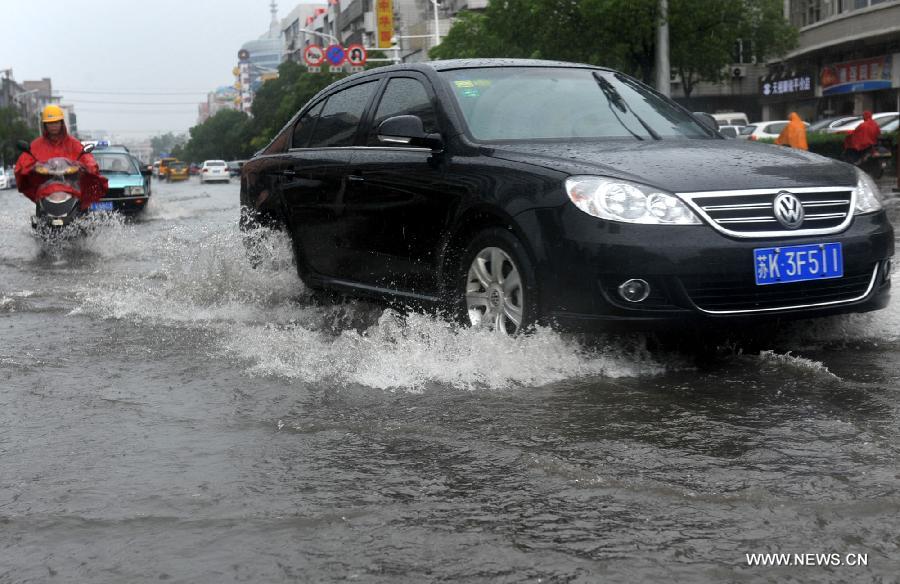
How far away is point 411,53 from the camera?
100 meters

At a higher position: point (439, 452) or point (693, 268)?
point (693, 268)

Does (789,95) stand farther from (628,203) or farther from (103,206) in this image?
(628,203)

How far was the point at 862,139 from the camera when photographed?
26734 mm

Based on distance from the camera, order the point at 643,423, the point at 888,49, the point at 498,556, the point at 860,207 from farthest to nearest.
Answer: the point at 888,49, the point at 860,207, the point at 643,423, the point at 498,556

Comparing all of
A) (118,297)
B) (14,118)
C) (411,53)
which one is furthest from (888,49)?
(14,118)

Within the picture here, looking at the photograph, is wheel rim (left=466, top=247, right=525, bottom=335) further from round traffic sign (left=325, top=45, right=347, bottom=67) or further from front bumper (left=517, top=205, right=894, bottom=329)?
round traffic sign (left=325, top=45, right=347, bottom=67)

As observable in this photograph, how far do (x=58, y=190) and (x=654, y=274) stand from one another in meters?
10.9

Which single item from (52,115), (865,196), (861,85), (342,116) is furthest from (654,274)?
(861,85)

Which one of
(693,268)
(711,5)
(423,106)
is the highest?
(711,5)

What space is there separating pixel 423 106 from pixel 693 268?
2058 mm

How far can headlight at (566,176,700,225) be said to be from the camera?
5195 millimetres

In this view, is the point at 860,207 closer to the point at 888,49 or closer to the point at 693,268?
the point at 693,268

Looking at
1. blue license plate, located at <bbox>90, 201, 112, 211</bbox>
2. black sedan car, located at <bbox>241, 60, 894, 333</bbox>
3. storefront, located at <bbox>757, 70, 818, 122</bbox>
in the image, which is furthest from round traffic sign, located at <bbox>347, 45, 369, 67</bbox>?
black sedan car, located at <bbox>241, 60, 894, 333</bbox>
